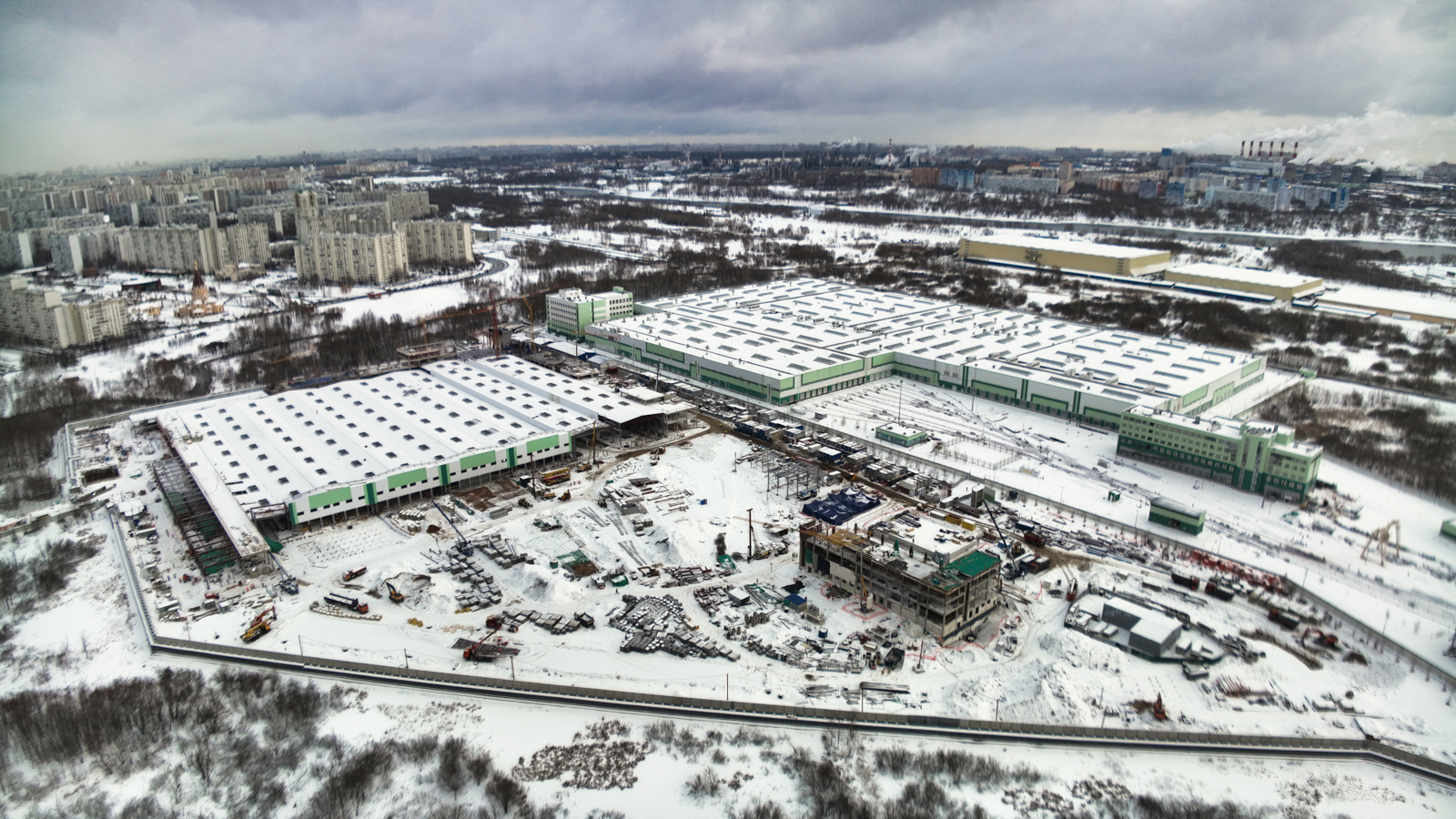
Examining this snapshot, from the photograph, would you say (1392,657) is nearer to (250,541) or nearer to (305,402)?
(250,541)

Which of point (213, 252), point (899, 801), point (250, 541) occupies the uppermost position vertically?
point (213, 252)

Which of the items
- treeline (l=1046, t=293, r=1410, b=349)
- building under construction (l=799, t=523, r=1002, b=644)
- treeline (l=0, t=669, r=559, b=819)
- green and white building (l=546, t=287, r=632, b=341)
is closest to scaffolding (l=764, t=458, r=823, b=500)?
building under construction (l=799, t=523, r=1002, b=644)

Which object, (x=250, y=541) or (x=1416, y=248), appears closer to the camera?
(x=250, y=541)

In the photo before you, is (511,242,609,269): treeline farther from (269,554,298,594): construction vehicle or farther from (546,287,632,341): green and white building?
(269,554,298,594): construction vehicle

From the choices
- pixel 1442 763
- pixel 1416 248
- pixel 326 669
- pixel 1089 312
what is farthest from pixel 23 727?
pixel 1416 248

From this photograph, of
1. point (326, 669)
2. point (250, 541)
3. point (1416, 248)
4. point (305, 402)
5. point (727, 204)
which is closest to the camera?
point (326, 669)

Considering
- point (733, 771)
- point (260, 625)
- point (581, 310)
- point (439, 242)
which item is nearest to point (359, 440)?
point (260, 625)

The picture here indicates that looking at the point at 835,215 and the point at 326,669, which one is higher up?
the point at 835,215
